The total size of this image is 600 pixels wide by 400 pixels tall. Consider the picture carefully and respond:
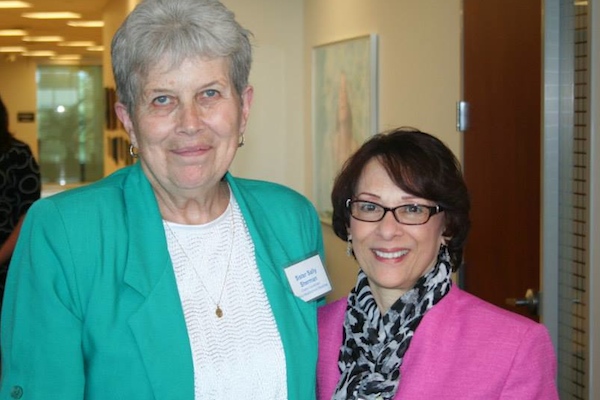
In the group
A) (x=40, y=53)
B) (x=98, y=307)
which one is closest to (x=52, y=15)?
(x=40, y=53)

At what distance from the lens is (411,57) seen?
4.97m

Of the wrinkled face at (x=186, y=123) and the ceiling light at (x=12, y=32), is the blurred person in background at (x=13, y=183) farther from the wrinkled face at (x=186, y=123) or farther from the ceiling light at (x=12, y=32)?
the ceiling light at (x=12, y=32)

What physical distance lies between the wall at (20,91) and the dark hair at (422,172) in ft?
73.4

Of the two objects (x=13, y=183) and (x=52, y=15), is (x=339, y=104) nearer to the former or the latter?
(x=13, y=183)

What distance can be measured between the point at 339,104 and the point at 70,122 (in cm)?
1941

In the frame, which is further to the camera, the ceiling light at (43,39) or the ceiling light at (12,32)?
the ceiling light at (43,39)

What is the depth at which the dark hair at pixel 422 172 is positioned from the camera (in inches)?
79.6

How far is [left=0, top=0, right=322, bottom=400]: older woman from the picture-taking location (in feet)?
6.06

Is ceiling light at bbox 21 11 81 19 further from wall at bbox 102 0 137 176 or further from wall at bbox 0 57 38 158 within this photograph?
wall at bbox 0 57 38 158

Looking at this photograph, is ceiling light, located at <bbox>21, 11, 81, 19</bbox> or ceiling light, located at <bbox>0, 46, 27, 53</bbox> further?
ceiling light, located at <bbox>0, 46, 27, 53</bbox>

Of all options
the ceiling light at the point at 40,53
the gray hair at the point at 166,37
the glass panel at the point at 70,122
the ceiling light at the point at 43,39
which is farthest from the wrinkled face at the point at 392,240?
the glass panel at the point at 70,122

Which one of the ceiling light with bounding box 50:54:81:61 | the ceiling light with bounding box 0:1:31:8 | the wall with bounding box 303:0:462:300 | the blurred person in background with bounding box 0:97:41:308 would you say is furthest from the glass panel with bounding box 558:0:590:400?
the ceiling light with bounding box 50:54:81:61

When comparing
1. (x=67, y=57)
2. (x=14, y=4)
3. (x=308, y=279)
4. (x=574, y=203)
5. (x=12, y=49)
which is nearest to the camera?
(x=308, y=279)

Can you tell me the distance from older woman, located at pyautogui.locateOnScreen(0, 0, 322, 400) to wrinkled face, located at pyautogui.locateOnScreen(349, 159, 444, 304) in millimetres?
253
